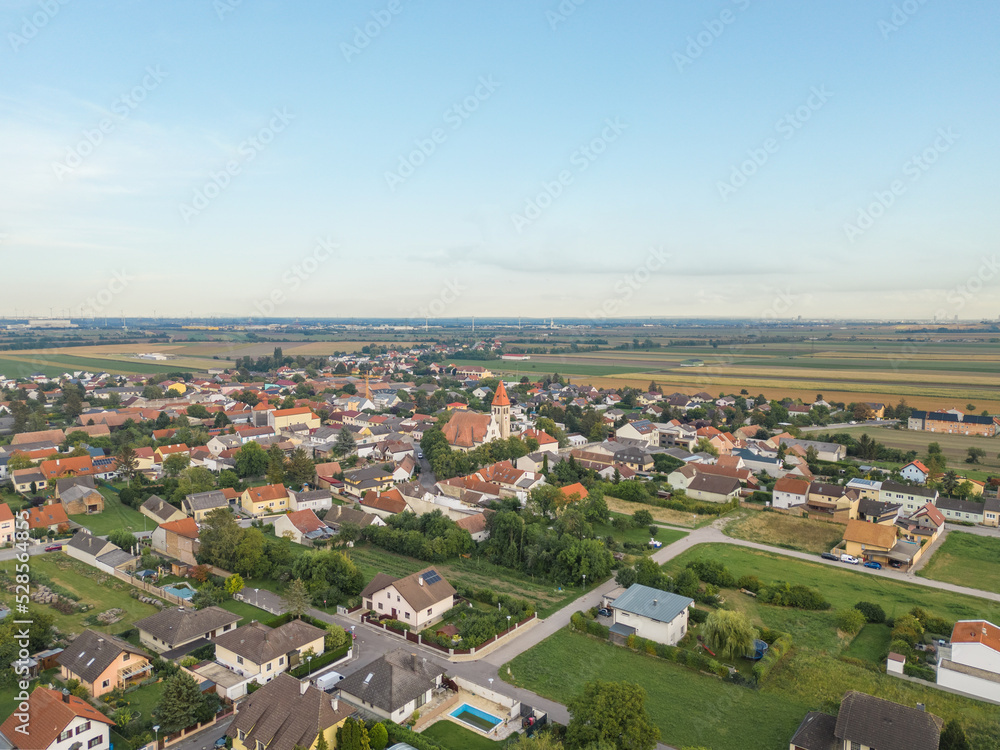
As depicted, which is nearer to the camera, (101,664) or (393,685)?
(393,685)

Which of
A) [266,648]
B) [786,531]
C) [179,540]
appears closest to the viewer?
[266,648]

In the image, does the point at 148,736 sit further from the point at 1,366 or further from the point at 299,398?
the point at 1,366

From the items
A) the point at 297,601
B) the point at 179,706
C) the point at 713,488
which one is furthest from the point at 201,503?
the point at 713,488

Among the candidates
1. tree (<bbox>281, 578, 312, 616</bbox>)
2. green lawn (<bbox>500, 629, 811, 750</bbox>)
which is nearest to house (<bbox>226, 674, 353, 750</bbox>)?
tree (<bbox>281, 578, 312, 616</bbox>)

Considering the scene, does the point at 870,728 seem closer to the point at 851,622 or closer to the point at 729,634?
the point at 729,634

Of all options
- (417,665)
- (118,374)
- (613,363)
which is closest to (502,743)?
(417,665)

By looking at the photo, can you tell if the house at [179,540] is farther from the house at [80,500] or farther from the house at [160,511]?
the house at [80,500]
